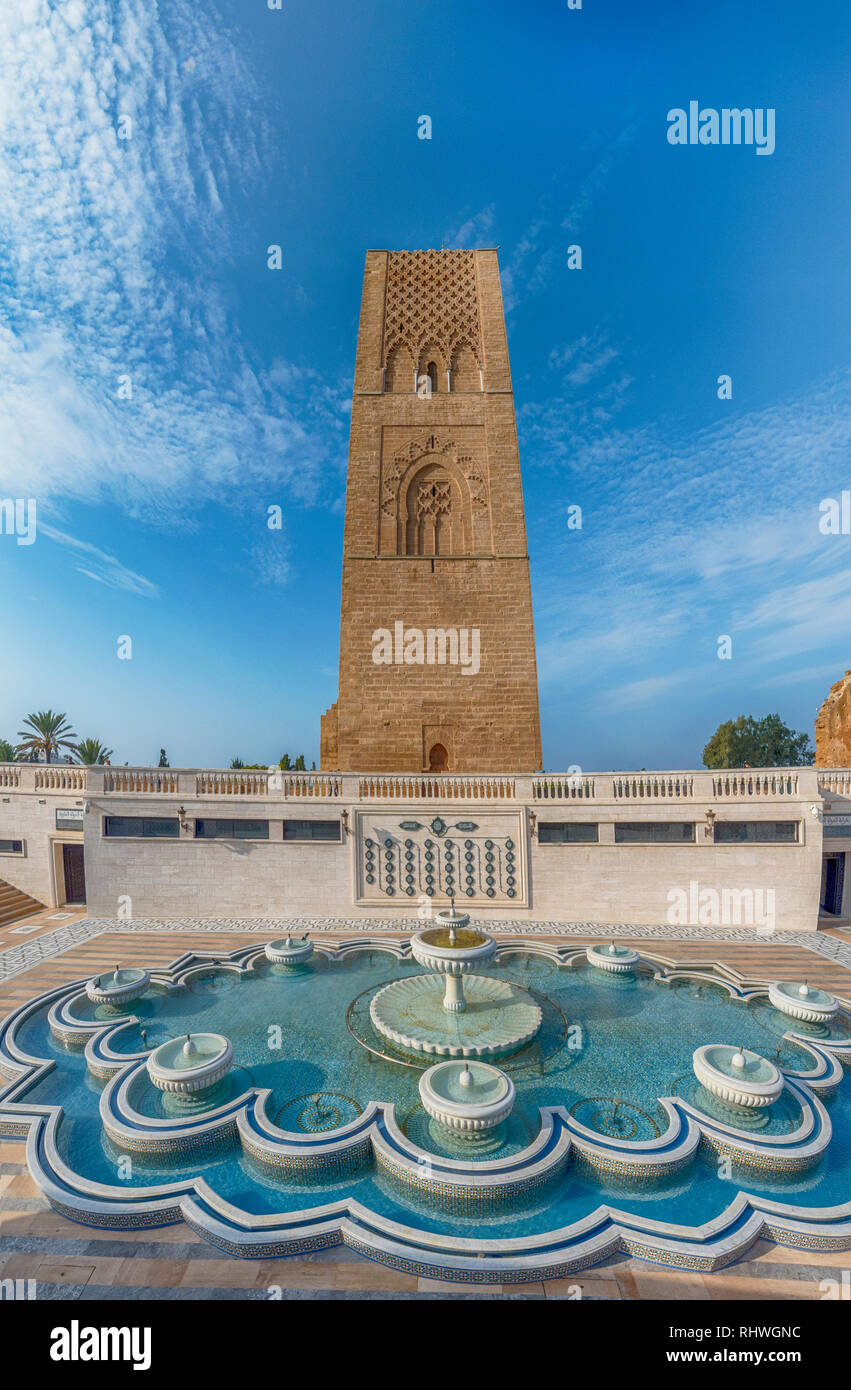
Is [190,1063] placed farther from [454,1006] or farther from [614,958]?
[614,958]

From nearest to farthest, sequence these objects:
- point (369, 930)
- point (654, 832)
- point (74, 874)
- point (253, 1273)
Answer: point (253, 1273)
point (369, 930)
point (654, 832)
point (74, 874)

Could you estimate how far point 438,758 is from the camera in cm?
1809

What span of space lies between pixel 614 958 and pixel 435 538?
48.8ft

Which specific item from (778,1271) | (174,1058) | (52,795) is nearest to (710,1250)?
(778,1271)

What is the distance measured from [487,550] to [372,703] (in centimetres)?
710

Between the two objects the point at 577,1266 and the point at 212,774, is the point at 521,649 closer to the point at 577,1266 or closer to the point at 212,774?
the point at 212,774

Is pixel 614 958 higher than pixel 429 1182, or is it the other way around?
pixel 429 1182

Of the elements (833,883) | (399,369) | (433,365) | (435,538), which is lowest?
(833,883)

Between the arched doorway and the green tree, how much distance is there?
3951 cm

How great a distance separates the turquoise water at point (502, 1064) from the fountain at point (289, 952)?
27 cm

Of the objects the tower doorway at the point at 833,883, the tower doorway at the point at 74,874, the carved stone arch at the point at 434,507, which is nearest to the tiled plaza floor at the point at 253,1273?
the tower doorway at the point at 833,883

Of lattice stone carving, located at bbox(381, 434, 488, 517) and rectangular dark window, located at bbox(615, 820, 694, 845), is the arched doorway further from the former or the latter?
lattice stone carving, located at bbox(381, 434, 488, 517)

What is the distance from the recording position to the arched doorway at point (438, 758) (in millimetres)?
18047

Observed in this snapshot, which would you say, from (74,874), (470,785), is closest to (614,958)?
(470,785)
